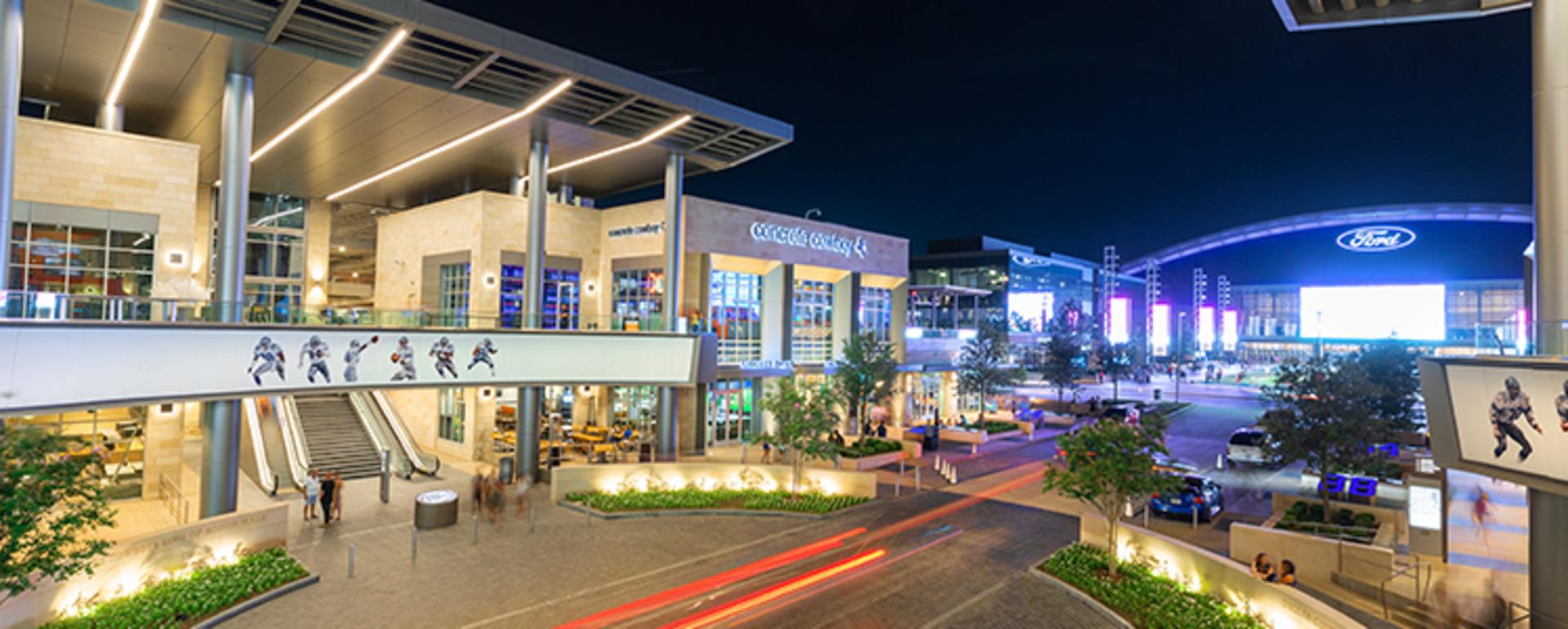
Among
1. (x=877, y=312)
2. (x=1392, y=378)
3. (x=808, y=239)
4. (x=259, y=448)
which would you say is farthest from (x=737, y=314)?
(x=1392, y=378)

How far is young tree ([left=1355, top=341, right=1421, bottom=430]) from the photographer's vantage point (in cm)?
3003

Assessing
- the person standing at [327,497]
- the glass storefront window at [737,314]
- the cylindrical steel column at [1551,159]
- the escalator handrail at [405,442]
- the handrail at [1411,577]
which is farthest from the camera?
the glass storefront window at [737,314]

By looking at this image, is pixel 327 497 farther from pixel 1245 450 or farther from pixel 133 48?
pixel 1245 450

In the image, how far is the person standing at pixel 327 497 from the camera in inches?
789

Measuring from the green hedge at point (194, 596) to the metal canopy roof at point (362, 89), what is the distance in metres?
12.4

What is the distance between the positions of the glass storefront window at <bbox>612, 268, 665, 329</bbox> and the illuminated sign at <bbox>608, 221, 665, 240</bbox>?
1.64 m

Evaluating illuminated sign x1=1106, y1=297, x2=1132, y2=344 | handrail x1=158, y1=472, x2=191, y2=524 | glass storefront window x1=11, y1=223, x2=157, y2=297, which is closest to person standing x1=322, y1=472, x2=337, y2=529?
handrail x1=158, y1=472, x2=191, y2=524

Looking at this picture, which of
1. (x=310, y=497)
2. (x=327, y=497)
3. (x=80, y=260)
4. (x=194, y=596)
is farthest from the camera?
→ (x=310, y=497)

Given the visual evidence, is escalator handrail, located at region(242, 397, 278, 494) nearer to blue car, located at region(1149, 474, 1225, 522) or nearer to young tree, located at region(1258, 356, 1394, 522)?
blue car, located at region(1149, 474, 1225, 522)

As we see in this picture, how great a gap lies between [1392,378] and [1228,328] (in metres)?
81.6

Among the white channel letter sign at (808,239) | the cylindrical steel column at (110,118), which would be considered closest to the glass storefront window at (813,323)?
the white channel letter sign at (808,239)

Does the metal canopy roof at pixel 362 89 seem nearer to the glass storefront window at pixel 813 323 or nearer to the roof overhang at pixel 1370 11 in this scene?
the glass storefront window at pixel 813 323

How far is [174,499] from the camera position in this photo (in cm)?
2144

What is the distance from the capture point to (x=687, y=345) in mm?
26922
